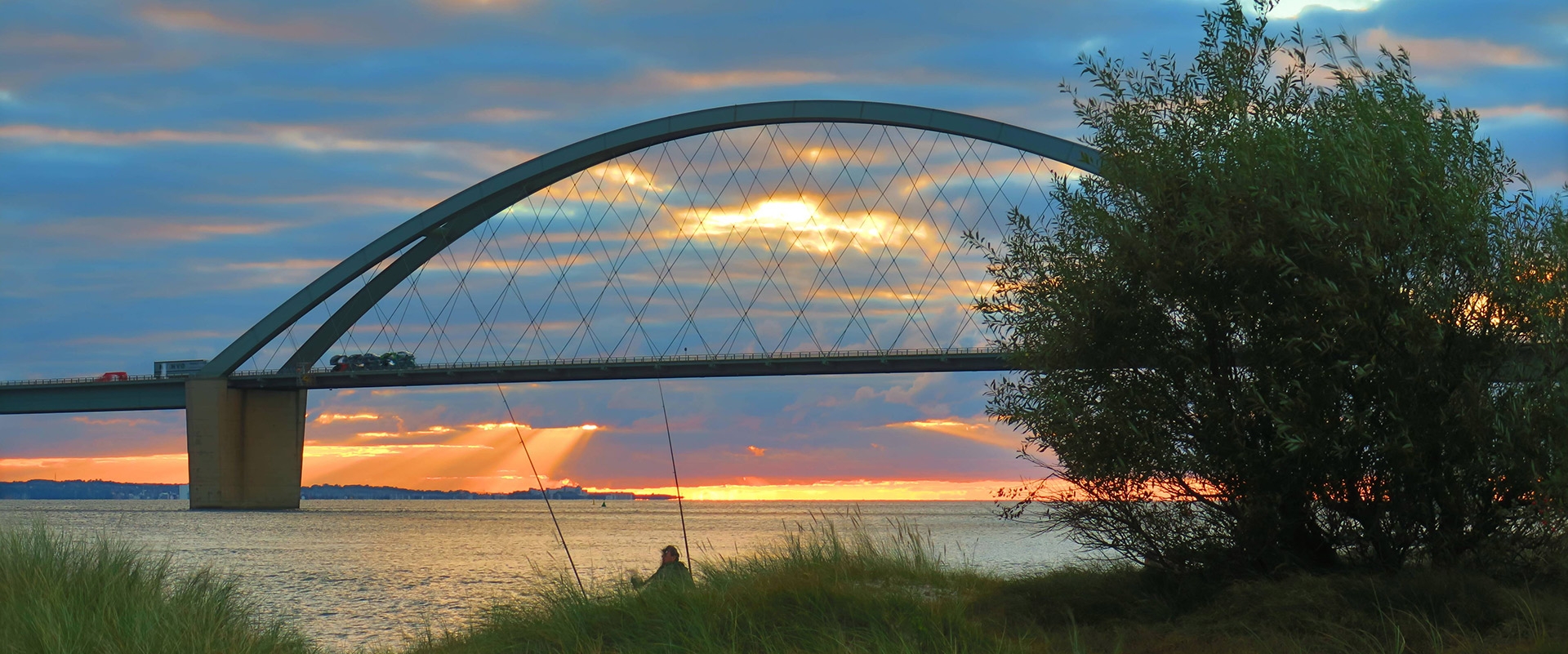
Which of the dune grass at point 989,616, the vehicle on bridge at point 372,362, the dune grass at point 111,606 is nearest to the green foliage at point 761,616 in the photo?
the dune grass at point 989,616

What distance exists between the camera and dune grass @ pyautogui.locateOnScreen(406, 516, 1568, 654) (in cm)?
1016

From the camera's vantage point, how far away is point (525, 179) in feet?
187

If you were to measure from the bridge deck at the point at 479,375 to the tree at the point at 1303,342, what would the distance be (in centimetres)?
4031

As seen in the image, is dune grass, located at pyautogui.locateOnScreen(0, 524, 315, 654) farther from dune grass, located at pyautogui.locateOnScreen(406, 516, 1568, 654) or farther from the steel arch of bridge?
the steel arch of bridge

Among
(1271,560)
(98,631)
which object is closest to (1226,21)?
(1271,560)

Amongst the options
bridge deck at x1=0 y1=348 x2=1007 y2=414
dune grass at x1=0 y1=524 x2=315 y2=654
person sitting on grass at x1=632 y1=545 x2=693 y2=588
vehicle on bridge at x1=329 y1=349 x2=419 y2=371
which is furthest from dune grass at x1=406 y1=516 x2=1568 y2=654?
vehicle on bridge at x1=329 y1=349 x2=419 y2=371

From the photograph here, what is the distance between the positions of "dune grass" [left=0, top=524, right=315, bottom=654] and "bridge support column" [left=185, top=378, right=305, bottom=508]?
75.2 metres

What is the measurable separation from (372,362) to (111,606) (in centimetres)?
7644

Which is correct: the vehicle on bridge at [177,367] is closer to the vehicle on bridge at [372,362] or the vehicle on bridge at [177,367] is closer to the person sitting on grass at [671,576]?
the vehicle on bridge at [372,362]

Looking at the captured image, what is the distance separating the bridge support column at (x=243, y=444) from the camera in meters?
85.8

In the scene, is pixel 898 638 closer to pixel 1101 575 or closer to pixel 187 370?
pixel 1101 575

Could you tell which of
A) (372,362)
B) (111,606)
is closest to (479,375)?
(372,362)

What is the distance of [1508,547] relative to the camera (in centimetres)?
1181

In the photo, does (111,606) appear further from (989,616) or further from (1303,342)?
(1303,342)
